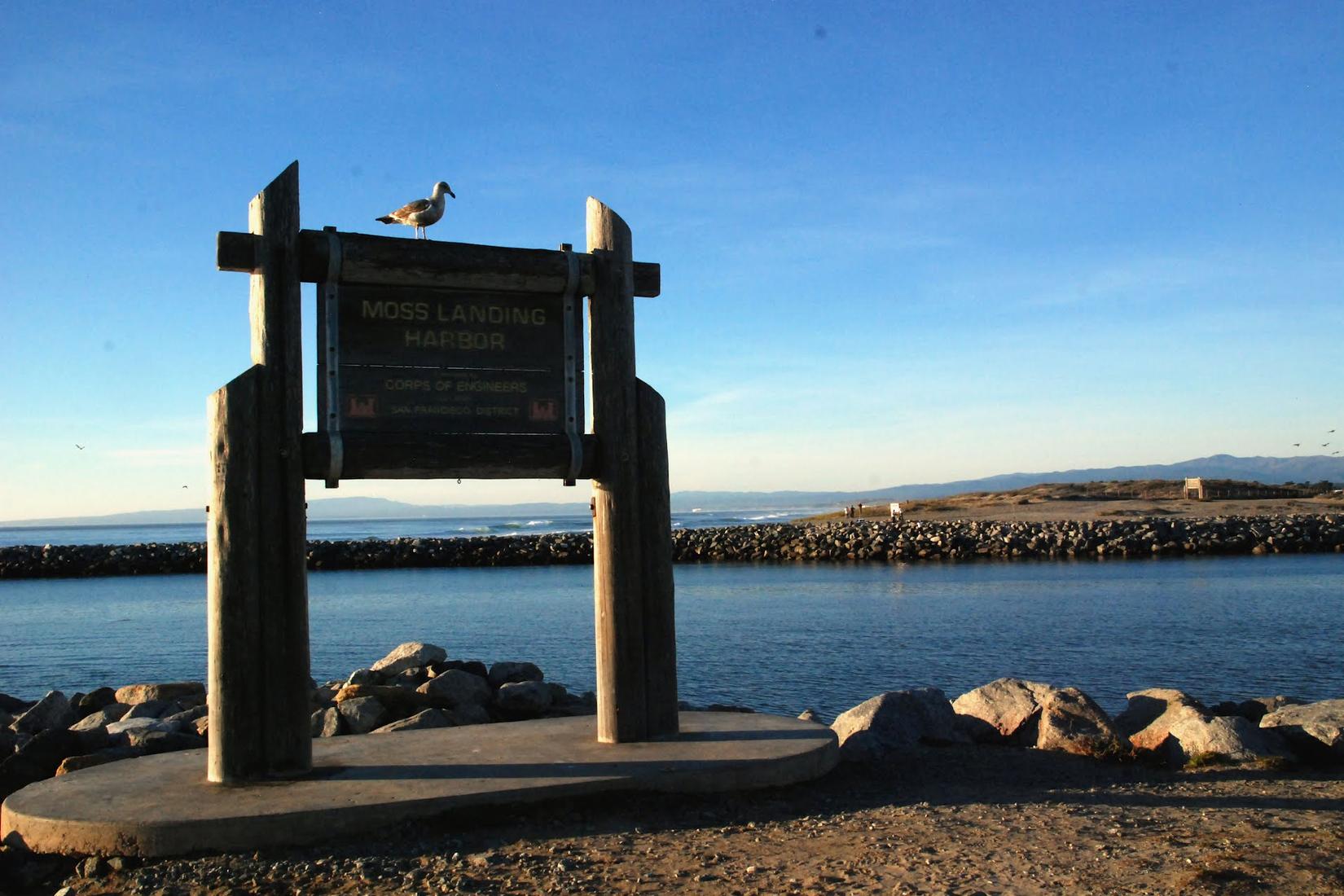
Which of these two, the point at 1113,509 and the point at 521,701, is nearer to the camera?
the point at 521,701

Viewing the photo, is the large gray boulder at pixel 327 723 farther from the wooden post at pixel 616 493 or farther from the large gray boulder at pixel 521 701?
the wooden post at pixel 616 493

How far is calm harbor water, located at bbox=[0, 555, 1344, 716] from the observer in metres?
16.7

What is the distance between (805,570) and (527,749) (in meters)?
32.2

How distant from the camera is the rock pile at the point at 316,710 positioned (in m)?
9.32

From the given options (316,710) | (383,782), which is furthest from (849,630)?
(383,782)

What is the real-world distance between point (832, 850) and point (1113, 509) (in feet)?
180

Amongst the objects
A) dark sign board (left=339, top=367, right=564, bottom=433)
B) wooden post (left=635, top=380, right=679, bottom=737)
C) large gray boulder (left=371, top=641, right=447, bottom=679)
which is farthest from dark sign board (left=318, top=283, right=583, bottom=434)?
large gray boulder (left=371, top=641, right=447, bottom=679)

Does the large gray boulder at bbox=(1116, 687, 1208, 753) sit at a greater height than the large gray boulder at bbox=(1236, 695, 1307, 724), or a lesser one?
greater

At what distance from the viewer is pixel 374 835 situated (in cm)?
658

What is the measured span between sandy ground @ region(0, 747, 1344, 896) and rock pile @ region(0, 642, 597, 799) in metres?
2.17

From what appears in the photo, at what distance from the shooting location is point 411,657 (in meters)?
13.7

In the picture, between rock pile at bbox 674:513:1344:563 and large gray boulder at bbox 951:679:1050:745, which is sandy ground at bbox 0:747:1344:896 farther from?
rock pile at bbox 674:513:1344:563

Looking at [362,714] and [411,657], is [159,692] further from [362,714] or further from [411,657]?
[362,714]

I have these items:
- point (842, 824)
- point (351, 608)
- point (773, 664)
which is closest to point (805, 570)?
point (351, 608)
